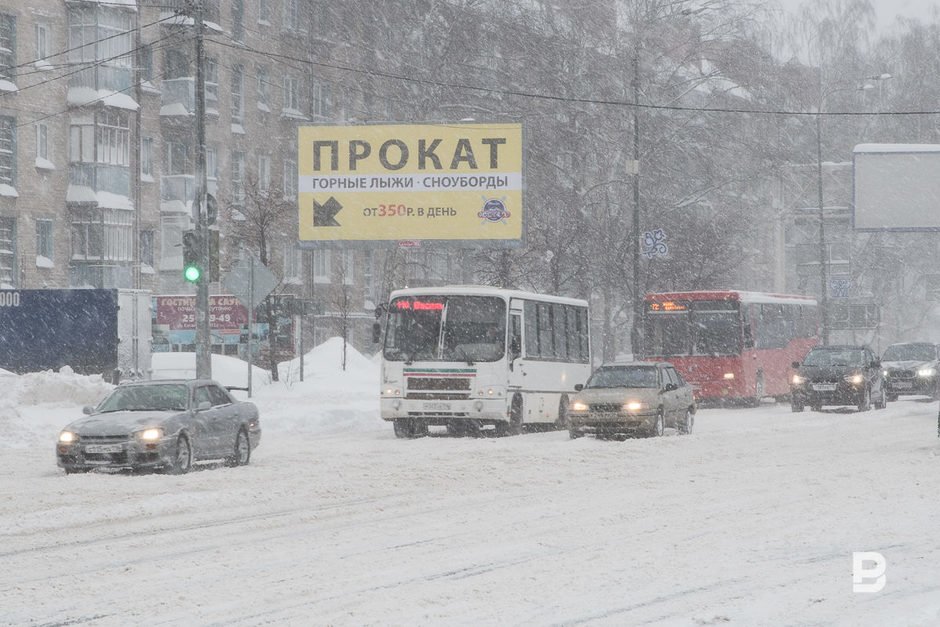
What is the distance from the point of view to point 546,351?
3089 centimetres

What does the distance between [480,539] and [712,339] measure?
94.0 ft

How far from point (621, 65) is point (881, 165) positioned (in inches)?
400

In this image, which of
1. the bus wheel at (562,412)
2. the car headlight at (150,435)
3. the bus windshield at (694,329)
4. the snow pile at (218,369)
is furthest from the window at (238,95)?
the car headlight at (150,435)

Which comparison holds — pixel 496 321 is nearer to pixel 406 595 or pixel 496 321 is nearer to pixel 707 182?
pixel 406 595

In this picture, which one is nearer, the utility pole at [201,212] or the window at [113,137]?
the utility pole at [201,212]

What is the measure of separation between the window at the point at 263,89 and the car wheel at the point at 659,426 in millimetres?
39201

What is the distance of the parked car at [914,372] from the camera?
145ft

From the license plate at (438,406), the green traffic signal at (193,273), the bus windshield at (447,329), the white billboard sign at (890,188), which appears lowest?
the license plate at (438,406)

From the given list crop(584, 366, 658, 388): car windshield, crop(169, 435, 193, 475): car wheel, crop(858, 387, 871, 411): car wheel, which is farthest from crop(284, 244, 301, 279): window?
crop(169, 435, 193, 475): car wheel

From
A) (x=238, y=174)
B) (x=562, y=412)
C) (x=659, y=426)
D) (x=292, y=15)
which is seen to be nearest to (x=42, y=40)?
(x=238, y=174)

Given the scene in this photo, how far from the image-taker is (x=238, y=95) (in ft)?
203

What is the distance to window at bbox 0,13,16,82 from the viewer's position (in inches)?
1981

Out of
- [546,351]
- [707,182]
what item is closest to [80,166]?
[707,182]

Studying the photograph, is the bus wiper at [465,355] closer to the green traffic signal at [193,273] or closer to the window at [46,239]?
the green traffic signal at [193,273]
